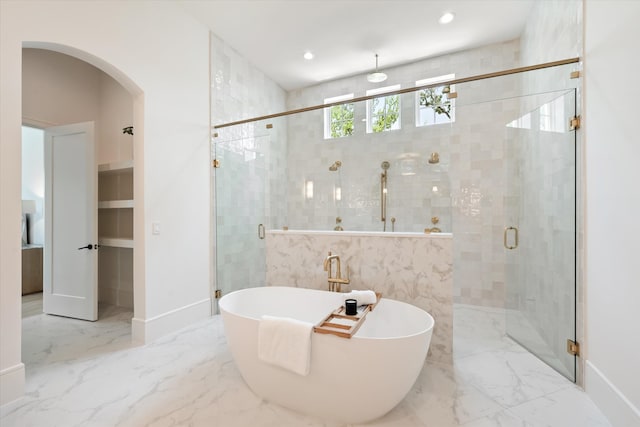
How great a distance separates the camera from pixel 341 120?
3.05m

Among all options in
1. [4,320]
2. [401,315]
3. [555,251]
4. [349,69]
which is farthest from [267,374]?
[349,69]

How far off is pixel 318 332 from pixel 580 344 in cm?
179

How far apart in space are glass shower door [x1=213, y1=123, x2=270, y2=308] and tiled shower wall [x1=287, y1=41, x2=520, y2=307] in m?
0.45

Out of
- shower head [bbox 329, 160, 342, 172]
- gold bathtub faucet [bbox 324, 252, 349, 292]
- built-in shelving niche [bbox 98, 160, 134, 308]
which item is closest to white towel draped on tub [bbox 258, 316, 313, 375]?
gold bathtub faucet [bbox 324, 252, 349, 292]

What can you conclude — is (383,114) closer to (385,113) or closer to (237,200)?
(385,113)

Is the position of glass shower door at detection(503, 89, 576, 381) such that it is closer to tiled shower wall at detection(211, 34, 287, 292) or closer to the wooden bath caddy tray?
the wooden bath caddy tray

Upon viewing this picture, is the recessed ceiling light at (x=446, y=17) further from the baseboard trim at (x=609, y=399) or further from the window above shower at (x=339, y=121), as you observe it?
the baseboard trim at (x=609, y=399)

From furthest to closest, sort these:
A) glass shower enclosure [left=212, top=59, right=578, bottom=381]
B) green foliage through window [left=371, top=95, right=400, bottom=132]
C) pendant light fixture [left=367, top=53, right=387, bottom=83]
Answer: pendant light fixture [left=367, top=53, right=387, bottom=83], green foliage through window [left=371, top=95, right=400, bottom=132], glass shower enclosure [left=212, top=59, right=578, bottom=381]

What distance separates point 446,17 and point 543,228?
7.79 feet

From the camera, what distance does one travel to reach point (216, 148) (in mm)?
3416

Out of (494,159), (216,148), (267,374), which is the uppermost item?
(216,148)

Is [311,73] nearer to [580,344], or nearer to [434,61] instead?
[434,61]

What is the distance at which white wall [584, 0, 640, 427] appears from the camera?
140 cm

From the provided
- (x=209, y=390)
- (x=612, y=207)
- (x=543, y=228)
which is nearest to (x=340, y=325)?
(x=209, y=390)
